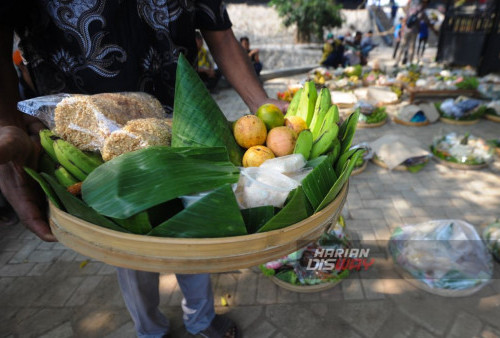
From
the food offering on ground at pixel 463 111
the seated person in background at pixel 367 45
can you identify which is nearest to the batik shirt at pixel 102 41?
the food offering on ground at pixel 463 111

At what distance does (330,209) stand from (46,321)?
2538 millimetres

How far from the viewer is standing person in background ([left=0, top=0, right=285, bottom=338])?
1155 mm

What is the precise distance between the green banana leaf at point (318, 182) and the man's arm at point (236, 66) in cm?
79

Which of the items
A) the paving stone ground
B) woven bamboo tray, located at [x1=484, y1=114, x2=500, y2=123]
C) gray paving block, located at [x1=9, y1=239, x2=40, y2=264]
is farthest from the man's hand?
woven bamboo tray, located at [x1=484, y1=114, x2=500, y2=123]

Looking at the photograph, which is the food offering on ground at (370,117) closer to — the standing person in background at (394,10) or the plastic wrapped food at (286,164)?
the plastic wrapped food at (286,164)

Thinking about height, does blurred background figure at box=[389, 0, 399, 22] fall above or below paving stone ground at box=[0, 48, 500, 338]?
above

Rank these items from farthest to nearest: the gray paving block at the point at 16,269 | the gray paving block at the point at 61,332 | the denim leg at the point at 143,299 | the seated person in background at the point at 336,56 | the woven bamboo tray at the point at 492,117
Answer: the seated person in background at the point at 336,56, the woven bamboo tray at the point at 492,117, the gray paving block at the point at 16,269, the gray paving block at the point at 61,332, the denim leg at the point at 143,299

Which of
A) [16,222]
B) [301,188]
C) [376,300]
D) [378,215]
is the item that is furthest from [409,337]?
[16,222]

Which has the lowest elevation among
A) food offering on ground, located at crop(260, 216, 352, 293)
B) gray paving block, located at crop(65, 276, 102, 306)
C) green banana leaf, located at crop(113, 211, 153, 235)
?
gray paving block, located at crop(65, 276, 102, 306)

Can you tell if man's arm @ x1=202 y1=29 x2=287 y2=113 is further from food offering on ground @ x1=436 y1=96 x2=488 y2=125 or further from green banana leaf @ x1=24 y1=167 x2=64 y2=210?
food offering on ground @ x1=436 y1=96 x2=488 y2=125

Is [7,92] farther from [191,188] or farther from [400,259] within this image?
[400,259]

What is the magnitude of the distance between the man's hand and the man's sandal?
4.45ft

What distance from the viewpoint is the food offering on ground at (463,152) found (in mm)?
4145

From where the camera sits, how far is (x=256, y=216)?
3.23 ft
